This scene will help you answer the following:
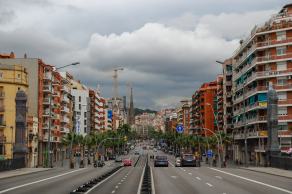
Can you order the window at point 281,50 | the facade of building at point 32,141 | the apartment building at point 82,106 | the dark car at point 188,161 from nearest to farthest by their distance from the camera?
the dark car at point 188,161, the window at point 281,50, the facade of building at point 32,141, the apartment building at point 82,106

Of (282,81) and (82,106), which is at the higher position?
(82,106)

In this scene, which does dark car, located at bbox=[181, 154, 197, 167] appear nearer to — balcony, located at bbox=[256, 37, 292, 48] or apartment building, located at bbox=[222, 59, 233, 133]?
balcony, located at bbox=[256, 37, 292, 48]

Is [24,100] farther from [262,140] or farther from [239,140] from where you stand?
[239,140]

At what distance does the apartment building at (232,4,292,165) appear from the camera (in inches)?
3693

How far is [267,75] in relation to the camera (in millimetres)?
96438

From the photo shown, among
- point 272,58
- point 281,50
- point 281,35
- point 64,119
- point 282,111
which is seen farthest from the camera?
point 64,119

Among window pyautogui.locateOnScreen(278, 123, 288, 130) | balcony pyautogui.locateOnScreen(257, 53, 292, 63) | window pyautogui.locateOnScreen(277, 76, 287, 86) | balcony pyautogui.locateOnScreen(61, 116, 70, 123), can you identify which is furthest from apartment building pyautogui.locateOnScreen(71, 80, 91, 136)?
window pyautogui.locateOnScreen(278, 123, 288, 130)

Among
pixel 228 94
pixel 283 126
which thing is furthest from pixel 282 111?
pixel 228 94

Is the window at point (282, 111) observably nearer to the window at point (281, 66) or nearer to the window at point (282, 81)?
the window at point (282, 81)

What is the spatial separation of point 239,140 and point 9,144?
52615mm

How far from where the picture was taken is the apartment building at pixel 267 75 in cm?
9381

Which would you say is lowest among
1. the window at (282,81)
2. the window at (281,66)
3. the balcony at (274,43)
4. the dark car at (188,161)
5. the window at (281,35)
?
the dark car at (188,161)

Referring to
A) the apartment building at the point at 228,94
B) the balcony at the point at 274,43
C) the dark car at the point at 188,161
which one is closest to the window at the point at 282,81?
the balcony at the point at 274,43

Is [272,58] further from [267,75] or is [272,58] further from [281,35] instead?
[281,35]
